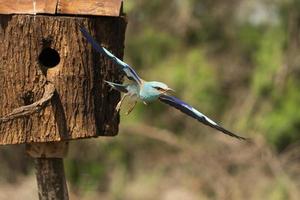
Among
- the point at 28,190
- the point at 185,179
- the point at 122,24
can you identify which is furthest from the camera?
the point at 185,179

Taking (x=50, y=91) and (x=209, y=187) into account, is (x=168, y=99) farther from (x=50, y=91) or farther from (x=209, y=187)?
(x=209, y=187)

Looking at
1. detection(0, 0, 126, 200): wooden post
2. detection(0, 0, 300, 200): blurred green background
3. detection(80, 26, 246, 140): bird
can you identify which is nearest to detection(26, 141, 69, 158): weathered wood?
detection(0, 0, 126, 200): wooden post

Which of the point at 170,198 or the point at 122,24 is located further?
the point at 170,198

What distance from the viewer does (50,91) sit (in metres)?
3.29

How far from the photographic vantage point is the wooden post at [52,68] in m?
3.28

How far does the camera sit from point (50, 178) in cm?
365

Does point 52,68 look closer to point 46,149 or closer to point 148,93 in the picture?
point 46,149

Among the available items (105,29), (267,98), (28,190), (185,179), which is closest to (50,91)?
(105,29)

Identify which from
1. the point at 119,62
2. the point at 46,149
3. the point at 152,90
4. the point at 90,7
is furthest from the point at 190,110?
the point at 46,149

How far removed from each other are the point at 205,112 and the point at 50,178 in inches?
281

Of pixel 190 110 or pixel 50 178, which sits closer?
pixel 190 110

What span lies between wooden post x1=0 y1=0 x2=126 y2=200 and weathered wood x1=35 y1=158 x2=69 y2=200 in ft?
0.98

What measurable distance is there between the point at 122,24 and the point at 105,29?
6.0 inches

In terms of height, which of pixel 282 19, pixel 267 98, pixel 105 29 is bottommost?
pixel 267 98
